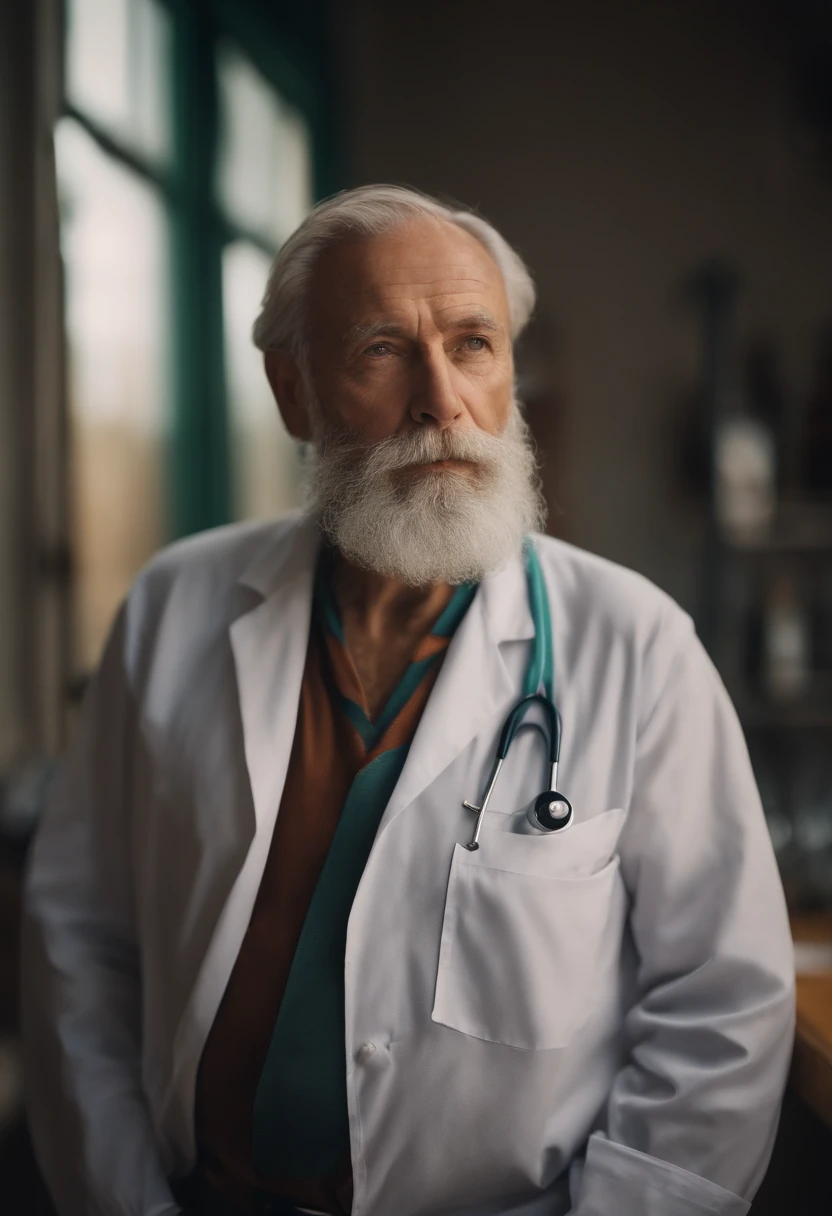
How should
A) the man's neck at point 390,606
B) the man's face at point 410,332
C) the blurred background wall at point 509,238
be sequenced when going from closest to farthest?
the man's face at point 410,332
the man's neck at point 390,606
the blurred background wall at point 509,238

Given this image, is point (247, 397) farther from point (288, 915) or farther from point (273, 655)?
point (288, 915)

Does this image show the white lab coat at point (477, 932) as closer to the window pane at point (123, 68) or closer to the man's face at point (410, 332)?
the man's face at point (410, 332)

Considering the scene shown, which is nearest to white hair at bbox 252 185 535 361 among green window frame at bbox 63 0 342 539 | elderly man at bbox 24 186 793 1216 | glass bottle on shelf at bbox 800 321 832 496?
elderly man at bbox 24 186 793 1216

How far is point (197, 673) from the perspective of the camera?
125 centimetres

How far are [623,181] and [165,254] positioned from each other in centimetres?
164

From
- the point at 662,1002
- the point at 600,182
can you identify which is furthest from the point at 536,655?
the point at 600,182

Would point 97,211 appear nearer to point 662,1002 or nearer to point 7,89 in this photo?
point 7,89

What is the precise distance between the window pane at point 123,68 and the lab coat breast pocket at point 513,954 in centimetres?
175

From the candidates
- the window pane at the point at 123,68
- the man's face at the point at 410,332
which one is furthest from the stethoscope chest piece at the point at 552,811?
the window pane at the point at 123,68

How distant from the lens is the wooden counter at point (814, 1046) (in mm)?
997

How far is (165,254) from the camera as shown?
2506 millimetres

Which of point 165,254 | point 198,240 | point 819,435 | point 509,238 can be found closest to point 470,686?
point 165,254

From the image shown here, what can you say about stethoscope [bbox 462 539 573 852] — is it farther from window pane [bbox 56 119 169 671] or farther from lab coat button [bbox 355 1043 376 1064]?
window pane [bbox 56 119 169 671]

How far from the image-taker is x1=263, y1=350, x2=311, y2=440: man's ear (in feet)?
4.14
